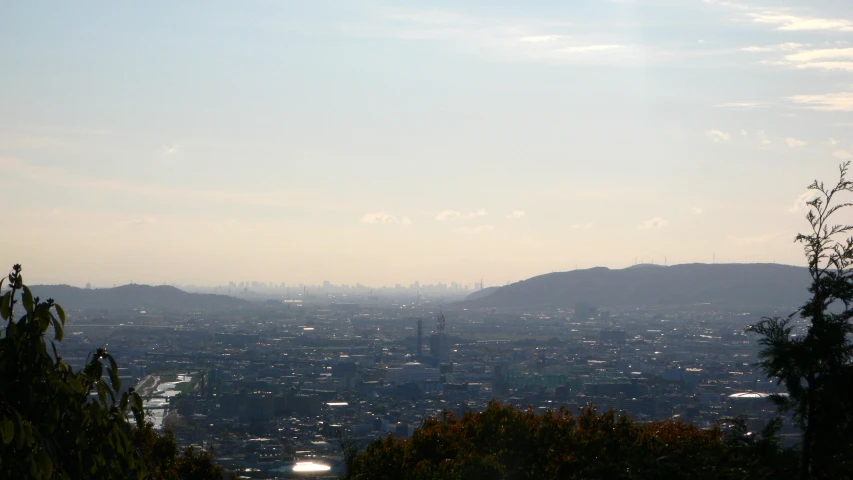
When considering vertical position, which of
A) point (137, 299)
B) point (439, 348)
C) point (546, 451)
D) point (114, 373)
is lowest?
point (439, 348)

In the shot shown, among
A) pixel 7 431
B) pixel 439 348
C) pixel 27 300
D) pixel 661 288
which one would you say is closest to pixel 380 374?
pixel 439 348

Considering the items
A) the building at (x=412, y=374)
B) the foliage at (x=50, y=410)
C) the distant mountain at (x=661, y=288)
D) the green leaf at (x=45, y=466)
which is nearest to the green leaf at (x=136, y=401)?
the foliage at (x=50, y=410)

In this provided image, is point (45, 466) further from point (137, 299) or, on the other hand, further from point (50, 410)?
point (137, 299)

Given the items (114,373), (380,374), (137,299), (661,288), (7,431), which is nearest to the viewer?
(7,431)

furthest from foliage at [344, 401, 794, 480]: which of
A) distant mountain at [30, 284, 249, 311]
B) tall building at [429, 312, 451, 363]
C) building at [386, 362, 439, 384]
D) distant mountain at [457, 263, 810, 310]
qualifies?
distant mountain at [30, 284, 249, 311]

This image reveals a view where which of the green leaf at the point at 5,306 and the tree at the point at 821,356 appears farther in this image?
the tree at the point at 821,356

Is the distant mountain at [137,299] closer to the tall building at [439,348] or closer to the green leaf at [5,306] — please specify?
the tall building at [439,348]

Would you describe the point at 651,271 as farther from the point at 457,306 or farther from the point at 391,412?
the point at 391,412
